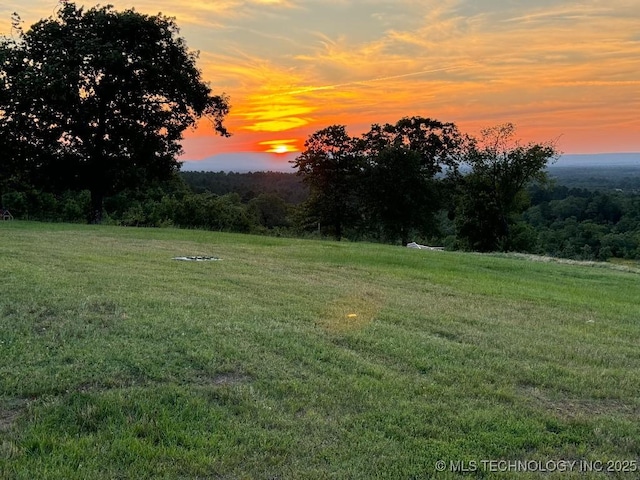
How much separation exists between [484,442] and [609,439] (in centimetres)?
90

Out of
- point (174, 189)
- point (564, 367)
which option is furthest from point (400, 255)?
point (174, 189)

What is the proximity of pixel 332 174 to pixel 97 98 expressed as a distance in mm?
16972

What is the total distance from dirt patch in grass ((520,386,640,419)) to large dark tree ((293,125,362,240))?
1198 inches

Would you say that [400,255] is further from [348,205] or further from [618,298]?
[348,205]

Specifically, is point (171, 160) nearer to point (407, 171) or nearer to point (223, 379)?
point (407, 171)

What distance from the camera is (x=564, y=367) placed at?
186 inches

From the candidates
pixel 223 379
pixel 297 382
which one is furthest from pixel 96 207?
pixel 297 382

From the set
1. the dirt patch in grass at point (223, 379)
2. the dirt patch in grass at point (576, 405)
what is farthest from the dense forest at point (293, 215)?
the dirt patch in grass at point (576, 405)

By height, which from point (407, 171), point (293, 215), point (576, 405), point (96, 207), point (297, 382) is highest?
point (407, 171)

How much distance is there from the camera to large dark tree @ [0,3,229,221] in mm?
20203

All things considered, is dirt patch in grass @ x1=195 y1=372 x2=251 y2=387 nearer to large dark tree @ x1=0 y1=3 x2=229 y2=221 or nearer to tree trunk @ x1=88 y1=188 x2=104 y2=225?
large dark tree @ x1=0 y1=3 x2=229 y2=221

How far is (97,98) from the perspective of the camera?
850 inches

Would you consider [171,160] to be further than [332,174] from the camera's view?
No

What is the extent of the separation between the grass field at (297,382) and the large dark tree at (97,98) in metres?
15.0
